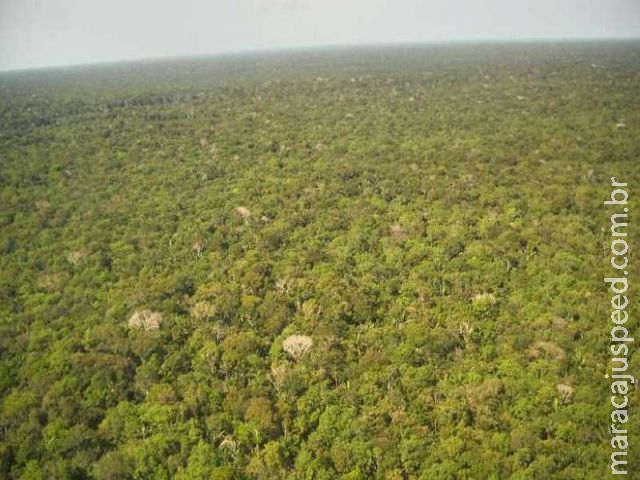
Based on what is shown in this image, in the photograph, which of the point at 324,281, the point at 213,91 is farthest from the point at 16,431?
the point at 213,91

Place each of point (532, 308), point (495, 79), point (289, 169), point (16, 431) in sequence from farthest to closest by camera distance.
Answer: point (495, 79) < point (289, 169) < point (532, 308) < point (16, 431)

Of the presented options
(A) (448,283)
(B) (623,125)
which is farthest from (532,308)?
(B) (623,125)

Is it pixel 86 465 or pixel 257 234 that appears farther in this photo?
pixel 257 234

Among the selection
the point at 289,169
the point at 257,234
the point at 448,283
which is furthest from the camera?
the point at 289,169

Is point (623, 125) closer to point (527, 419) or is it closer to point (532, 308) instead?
point (532, 308)

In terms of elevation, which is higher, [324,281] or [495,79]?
[495,79]

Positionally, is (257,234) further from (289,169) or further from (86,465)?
(86,465)

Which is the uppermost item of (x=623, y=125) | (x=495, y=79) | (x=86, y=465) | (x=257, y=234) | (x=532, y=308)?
(x=495, y=79)
